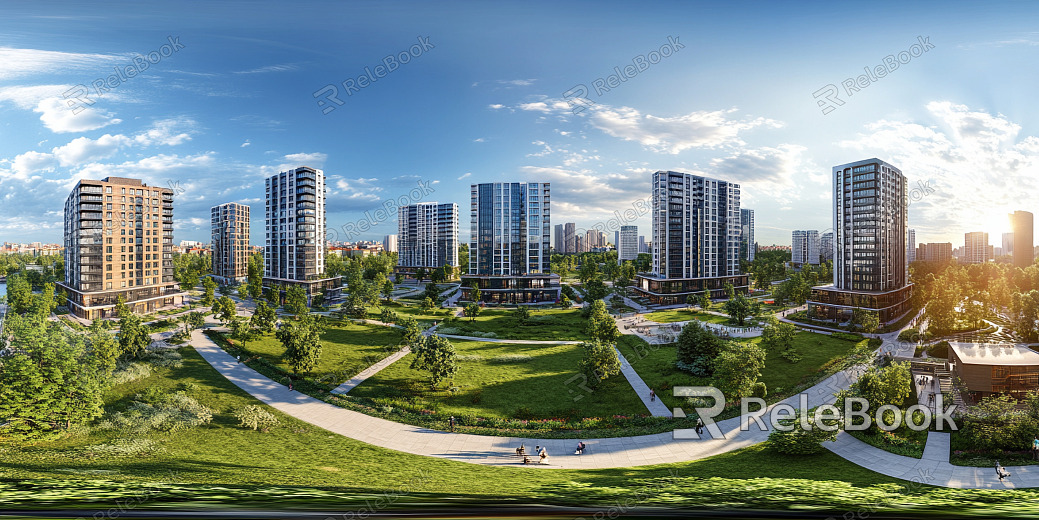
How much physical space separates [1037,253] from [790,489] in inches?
6263

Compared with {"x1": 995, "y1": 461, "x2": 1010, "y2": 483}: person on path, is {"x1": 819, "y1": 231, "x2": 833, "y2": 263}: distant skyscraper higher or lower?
higher

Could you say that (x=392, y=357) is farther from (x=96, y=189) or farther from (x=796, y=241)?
(x=796, y=241)

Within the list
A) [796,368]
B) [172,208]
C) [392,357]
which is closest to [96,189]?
[172,208]

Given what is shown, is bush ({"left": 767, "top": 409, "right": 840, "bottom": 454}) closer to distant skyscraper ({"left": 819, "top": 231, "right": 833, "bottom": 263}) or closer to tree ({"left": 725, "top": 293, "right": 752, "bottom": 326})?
tree ({"left": 725, "top": 293, "right": 752, "bottom": 326})

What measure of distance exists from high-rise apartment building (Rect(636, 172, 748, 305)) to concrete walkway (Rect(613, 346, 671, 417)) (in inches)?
1590

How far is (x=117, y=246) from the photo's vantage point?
58.9 metres

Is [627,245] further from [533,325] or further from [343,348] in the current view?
[343,348]

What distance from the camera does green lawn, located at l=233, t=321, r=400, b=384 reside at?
34125mm

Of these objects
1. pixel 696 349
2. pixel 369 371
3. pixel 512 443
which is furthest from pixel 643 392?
pixel 369 371

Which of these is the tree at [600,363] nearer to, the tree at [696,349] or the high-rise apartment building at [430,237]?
the tree at [696,349]

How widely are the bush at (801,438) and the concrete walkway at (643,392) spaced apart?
640cm

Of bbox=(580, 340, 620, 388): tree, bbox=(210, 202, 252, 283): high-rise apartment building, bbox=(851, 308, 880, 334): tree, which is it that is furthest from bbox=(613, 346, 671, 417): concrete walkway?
bbox=(210, 202, 252, 283): high-rise apartment building

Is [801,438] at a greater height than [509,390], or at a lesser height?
greater

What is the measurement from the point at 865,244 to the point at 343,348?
213 feet
